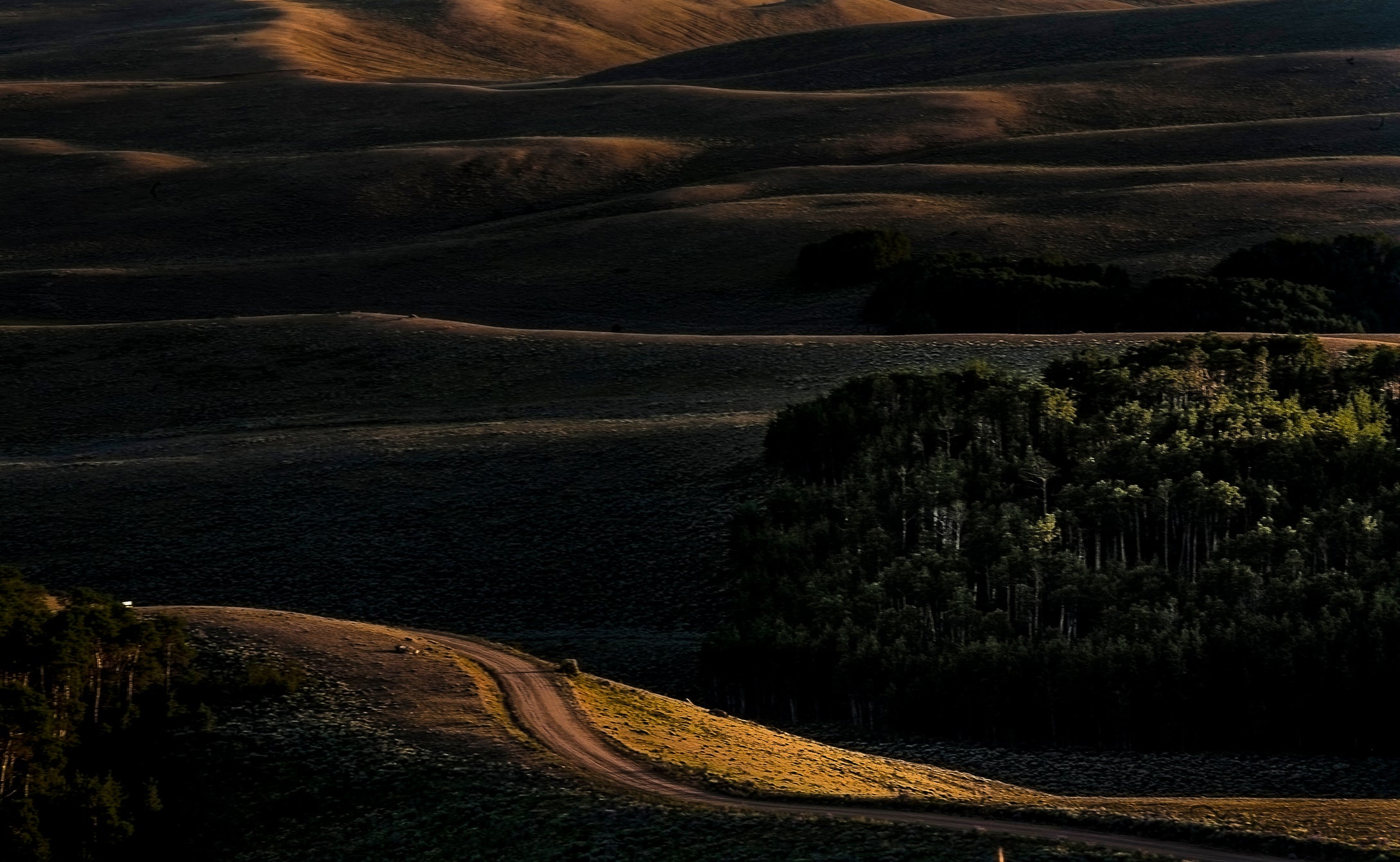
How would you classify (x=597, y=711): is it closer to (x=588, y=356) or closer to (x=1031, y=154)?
(x=588, y=356)

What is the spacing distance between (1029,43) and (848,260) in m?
60.8

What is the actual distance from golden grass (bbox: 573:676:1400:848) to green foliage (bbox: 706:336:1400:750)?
3213 millimetres

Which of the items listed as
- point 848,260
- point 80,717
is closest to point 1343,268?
point 848,260

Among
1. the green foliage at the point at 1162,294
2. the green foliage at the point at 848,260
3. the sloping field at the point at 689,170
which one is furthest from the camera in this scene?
the sloping field at the point at 689,170

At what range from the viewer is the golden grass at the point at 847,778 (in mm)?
20922

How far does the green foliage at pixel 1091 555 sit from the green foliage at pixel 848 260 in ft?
83.4

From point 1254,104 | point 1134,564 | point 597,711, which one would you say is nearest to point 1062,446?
point 1134,564

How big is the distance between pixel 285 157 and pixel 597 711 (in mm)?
74412

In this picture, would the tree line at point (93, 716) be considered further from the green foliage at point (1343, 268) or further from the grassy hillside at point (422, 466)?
the green foliage at point (1343, 268)

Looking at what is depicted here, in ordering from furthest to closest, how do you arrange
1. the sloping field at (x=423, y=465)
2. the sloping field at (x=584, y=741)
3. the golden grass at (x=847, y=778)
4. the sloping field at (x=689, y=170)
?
the sloping field at (x=689, y=170) → the sloping field at (x=423, y=465) → the sloping field at (x=584, y=741) → the golden grass at (x=847, y=778)

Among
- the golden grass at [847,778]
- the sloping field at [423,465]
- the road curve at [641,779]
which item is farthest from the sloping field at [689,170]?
the golden grass at [847,778]

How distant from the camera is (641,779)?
23.2 meters

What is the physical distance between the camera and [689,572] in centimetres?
3622

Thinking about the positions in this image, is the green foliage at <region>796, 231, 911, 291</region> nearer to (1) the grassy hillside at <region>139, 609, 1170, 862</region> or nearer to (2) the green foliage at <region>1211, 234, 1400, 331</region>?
(2) the green foliage at <region>1211, 234, 1400, 331</region>
